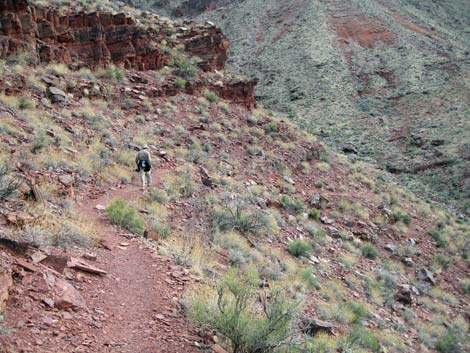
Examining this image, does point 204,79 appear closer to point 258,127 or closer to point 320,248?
point 258,127

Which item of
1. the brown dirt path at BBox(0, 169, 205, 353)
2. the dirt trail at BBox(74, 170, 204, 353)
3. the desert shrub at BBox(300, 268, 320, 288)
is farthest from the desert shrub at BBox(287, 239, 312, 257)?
the brown dirt path at BBox(0, 169, 205, 353)

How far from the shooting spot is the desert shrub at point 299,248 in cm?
1109

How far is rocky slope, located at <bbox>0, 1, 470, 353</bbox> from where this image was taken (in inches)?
191

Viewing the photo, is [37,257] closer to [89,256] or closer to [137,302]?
[89,256]

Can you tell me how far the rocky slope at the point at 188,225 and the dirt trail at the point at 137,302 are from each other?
23 mm

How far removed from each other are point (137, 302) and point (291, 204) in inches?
379

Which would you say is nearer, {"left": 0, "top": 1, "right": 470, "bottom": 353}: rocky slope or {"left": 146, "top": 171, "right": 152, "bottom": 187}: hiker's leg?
{"left": 0, "top": 1, "right": 470, "bottom": 353}: rocky slope

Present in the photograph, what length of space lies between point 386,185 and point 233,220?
1246 cm

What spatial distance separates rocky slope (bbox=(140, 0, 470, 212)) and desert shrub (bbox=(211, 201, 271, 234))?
1627 cm

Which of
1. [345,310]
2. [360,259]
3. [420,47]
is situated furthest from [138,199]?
[420,47]

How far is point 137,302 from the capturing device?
5238 mm

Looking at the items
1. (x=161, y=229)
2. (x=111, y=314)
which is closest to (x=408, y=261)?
(x=161, y=229)

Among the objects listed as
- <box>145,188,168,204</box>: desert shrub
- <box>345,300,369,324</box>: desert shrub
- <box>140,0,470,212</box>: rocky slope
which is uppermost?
<box>145,188,168,204</box>: desert shrub

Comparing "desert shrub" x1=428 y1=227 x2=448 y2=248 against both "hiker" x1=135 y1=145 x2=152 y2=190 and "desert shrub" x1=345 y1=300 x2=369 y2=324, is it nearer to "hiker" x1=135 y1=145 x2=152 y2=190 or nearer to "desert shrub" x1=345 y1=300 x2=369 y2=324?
"desert shrub" x1=345 y1=300 x2=369 y2=324
